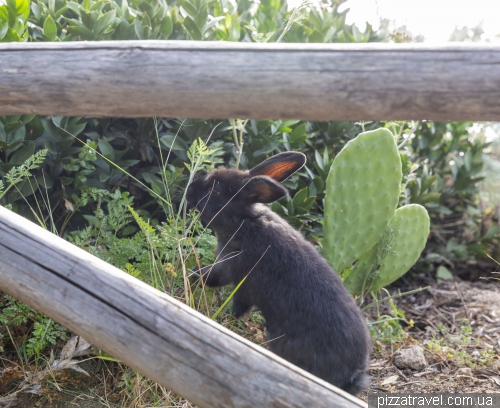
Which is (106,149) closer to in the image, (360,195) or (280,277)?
(280,277)

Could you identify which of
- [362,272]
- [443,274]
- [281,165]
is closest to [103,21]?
[281,165]

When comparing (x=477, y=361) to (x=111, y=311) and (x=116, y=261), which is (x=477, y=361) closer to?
(x=116, y=261)

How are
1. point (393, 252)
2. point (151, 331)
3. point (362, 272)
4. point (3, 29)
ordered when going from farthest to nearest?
point (362, 272)
point (393, 252)
point (3, 29)
point (151, 331)

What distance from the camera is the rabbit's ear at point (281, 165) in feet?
11.5

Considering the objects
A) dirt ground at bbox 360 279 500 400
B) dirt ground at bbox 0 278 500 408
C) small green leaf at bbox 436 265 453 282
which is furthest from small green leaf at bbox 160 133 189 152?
small green leaf at bbox 436 265 453 282

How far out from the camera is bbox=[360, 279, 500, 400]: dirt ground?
3688mm

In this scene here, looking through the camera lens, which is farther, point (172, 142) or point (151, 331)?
point (172, 142)

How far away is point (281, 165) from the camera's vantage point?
140 inches

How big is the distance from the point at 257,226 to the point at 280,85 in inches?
66.8

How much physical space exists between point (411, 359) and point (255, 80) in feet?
8.62

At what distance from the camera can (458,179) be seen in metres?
5.97

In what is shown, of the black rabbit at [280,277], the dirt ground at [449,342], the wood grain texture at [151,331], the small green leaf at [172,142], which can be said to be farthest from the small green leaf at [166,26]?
the dirt ground at [449,342]

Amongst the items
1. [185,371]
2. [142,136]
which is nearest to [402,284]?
[142,136]

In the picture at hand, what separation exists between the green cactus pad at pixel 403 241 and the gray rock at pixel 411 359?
55 centimetres
